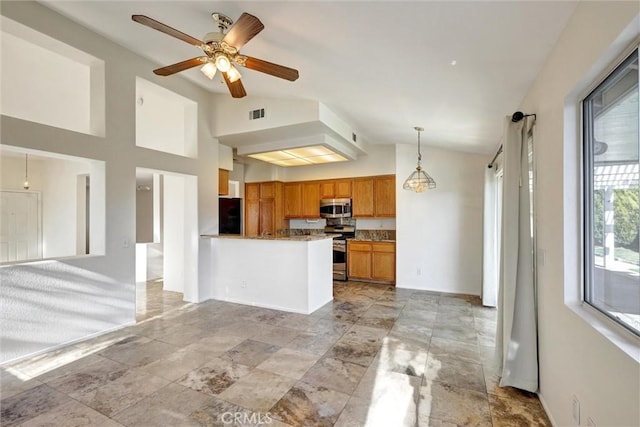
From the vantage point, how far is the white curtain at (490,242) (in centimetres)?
421

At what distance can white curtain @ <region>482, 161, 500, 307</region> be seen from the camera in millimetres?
4211

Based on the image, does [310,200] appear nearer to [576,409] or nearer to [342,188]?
[342,188]

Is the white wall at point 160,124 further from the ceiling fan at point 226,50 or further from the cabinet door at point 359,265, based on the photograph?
the cabinet door at point 359,265

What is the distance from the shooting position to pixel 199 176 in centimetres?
447

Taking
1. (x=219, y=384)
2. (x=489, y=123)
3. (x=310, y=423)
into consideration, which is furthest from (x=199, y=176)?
(x=489, y=123)

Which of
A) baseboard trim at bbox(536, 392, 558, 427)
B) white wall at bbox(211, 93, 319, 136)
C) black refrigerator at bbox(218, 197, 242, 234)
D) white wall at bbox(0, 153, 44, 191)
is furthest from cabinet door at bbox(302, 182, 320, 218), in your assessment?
white wall at bbox(0, 153, 44, 191)

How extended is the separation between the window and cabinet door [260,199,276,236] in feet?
19.4

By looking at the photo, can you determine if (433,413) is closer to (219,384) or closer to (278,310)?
(219,384)

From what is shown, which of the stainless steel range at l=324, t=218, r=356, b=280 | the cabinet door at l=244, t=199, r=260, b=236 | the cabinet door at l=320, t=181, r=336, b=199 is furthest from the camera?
the cabinet door at l=244, t=199, r=260, b=236

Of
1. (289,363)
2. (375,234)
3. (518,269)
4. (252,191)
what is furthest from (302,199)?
(518,269)

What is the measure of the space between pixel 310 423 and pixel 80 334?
9.39ft

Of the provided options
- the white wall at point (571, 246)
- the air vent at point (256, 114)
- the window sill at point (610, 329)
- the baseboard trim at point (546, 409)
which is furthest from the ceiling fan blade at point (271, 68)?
the baseboard trim at point (546, 409)

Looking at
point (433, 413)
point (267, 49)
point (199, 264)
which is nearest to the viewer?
point (433, 413)

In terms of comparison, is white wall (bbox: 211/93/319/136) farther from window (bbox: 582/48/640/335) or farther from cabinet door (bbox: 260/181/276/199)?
window (bbox: 582/48/640/335)
